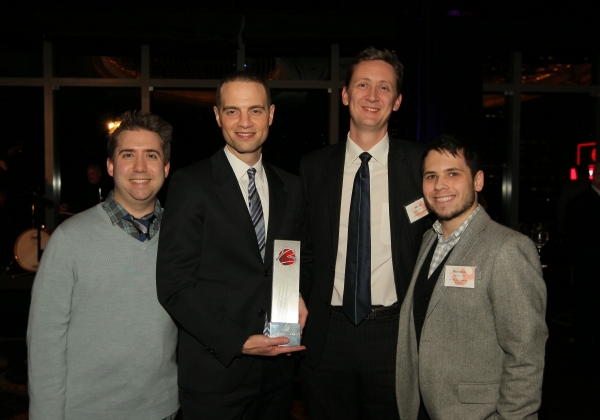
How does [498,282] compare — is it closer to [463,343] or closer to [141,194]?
[463,343]

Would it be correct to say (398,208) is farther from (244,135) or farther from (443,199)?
(244,135)

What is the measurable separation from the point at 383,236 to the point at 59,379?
1.34m

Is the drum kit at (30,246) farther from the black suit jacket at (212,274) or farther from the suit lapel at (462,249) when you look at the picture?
the suit lapel at (462,249)

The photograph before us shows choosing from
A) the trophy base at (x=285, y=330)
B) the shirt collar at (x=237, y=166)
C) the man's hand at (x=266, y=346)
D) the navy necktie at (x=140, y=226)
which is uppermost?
the shirt collar at (x=237, y=166)

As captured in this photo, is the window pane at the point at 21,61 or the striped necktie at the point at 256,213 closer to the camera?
the striped necktie at the point at 256,213

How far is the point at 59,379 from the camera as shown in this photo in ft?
5.39

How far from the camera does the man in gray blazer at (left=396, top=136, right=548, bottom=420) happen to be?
5.32ft

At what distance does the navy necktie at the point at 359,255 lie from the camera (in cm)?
210

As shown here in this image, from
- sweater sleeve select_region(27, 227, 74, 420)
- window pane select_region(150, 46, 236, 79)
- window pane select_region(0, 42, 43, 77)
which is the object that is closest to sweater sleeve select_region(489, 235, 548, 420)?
sweater sleeve select_region(27, 227, 74, 420)

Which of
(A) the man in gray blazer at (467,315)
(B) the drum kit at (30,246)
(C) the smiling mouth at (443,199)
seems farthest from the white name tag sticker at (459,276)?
(B) the drum kit at (30,246)

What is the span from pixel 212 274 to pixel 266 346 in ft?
1.06

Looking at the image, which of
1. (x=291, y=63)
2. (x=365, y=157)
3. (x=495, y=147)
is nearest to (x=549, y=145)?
(x=495, y=147)

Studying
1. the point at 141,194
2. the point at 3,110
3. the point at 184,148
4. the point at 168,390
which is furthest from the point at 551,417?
the point at 3,110

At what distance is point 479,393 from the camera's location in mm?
1695
